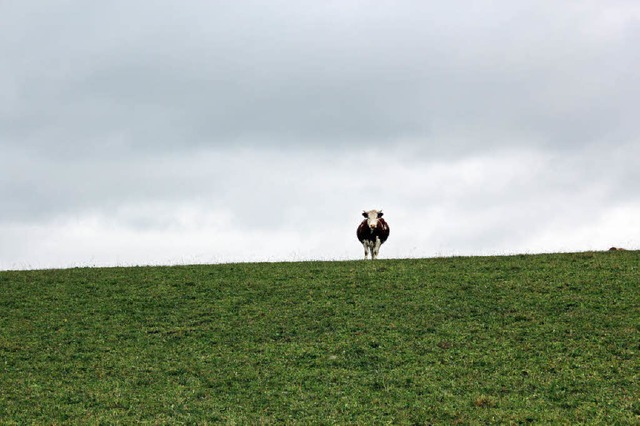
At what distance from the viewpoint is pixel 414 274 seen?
32.0 m

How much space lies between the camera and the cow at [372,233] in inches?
1585

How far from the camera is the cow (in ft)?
132

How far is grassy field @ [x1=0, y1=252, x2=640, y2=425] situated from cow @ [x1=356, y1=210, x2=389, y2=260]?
204 inches

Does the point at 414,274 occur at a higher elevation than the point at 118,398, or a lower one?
higher

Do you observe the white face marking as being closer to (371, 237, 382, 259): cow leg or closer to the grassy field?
(371, 237, 382, 259): cow leg

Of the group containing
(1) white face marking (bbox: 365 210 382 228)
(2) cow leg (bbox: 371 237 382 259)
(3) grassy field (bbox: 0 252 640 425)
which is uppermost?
(1) white face marking (bbox: 365 210 382 228)

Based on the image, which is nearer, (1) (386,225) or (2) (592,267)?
(2) (592,267)

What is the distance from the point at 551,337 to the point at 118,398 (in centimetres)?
1283

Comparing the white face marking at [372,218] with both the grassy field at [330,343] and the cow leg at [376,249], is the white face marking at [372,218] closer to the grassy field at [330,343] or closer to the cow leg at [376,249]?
the cow leg at [376,249]

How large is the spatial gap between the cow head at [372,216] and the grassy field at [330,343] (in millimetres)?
5150

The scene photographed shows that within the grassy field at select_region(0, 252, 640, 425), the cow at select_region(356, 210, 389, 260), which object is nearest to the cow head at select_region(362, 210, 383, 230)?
the cow at select_region(356, 210, 389, 260)

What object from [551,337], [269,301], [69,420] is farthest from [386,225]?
[69,420]

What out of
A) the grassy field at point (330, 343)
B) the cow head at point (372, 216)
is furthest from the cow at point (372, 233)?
the grassy field at point (330, 343)

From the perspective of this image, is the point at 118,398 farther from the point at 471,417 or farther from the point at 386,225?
the point at 386,225
